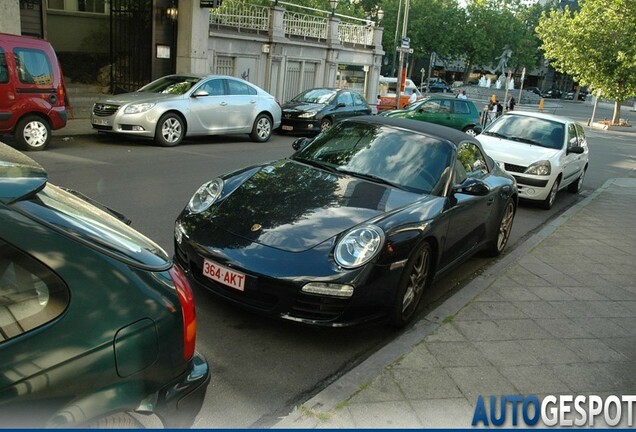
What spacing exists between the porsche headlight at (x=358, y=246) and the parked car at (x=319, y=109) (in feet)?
42.2

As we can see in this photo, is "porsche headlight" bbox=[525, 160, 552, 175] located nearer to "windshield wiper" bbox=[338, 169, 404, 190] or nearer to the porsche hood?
"windshield wiper" bbox=[338, 169, 404, 190]

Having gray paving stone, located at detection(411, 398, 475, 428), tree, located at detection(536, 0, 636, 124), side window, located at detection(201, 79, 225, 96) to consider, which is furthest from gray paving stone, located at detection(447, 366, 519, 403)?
tree, located at detection(536, 0, 636, 124)

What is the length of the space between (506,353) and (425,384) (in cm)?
91

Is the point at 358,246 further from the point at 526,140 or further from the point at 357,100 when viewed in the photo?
the point at 357,100

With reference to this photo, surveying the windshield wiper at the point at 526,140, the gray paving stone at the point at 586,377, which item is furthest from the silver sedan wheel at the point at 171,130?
the gray paving stone at the point at 586,377

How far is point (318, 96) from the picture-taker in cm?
1802

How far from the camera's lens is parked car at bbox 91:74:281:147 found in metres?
11.8

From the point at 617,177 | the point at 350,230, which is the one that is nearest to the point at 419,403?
the point at 350,230

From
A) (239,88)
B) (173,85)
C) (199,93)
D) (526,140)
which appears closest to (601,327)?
(526,140)

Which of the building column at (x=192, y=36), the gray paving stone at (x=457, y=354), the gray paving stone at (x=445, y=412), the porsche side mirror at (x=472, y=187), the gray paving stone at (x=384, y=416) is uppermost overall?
the building column at (x=192, y=36)

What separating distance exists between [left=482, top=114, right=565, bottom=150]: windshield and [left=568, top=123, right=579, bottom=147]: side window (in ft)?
0.64

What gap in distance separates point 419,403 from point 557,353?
4.86ft

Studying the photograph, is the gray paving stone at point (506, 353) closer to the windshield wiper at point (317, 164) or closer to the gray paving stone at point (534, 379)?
the gray paving stone at point (534, 379)

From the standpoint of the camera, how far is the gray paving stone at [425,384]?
356 centimetres
